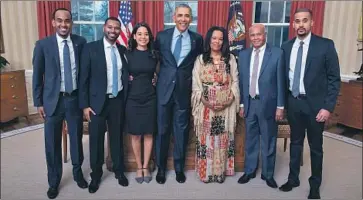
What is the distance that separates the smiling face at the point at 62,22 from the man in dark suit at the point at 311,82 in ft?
5.72

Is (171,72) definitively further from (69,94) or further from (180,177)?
(180,177)

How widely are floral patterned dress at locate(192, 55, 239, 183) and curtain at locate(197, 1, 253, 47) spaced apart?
2524 mm

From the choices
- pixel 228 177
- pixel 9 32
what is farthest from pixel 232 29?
pixel 9 32

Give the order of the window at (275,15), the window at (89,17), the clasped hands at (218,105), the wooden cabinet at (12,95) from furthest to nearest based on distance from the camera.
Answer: the window at (89,17), the window at (275,15), the wooden cabinet at (12,95), the clasped hands at (218,105)

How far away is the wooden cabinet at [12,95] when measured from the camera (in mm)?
4438

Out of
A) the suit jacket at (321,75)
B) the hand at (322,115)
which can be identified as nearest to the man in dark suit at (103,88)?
the suit jacket at (321,75)

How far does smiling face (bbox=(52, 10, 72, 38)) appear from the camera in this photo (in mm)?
2348

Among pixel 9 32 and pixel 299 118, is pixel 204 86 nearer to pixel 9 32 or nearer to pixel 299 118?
pixel 299 118

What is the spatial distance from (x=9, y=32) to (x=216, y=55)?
415cm

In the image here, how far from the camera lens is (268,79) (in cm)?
257

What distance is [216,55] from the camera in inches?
106

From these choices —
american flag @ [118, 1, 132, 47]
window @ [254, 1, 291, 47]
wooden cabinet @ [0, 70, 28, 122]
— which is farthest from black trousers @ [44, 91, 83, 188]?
window @ [254, 1, 291, 47]

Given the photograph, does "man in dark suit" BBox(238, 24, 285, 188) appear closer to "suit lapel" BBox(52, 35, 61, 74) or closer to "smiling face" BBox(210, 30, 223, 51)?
"smiling face" BBox(210, 30, 223, 51)

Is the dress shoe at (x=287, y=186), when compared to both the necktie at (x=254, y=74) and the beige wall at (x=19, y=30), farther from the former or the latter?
the beige wall at (x=19, y=30)
